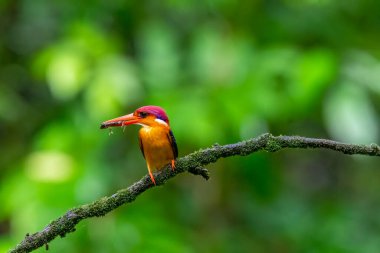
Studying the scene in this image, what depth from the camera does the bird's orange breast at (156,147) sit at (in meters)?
1.72

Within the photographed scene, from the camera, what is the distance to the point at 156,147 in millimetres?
1760

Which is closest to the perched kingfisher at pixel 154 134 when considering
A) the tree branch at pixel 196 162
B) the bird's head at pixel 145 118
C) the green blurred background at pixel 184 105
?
the bird's head at pixel 145 118

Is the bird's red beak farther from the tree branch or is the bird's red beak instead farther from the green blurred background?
the green blurred background

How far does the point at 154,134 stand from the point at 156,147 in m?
0.04

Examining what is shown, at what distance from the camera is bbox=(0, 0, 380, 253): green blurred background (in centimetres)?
320

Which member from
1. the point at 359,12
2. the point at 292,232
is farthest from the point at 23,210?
the point at 359,12

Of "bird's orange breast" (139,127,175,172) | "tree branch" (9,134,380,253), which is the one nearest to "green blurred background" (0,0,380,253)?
"bird's orange breast" (139,127,175,172)

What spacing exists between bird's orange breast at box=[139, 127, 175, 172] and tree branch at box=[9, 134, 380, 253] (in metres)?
0.18

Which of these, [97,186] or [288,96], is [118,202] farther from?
[288,96]

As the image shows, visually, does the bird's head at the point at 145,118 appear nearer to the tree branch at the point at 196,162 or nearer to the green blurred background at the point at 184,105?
the tree branch at the point at 196,162

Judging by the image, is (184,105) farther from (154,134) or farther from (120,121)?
(120,121)

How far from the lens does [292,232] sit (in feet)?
15.0

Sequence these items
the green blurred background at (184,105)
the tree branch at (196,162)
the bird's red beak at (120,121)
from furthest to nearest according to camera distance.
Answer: the green blurred background at (184,105), the bird's red beak at (120,121), the tree branch at (196,162)

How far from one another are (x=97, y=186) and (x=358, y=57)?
145cm
